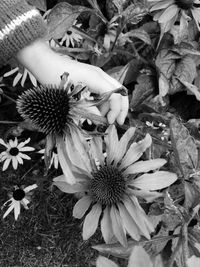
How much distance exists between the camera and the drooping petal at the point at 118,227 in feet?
2.35

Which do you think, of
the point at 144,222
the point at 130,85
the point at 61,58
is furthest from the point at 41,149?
the point at 144,222

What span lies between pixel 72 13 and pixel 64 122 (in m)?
0.38

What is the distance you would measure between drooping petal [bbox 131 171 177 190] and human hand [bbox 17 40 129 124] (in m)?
0.10

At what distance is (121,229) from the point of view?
28.5 inches

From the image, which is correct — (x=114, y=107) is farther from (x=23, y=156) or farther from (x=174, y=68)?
(x=23, y=156)

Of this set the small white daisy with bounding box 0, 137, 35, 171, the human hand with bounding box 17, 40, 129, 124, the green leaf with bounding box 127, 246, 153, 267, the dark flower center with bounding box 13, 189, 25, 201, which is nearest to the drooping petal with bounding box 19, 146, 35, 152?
the small white daisy with bounding box 0, 137, 35, 171

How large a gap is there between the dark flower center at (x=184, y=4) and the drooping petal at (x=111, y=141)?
13.4 inches

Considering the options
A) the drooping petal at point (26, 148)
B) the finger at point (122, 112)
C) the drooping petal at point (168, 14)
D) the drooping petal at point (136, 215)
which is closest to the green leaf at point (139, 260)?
the drooping petal at point (136, 215)

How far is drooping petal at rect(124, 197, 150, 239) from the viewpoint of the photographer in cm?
70

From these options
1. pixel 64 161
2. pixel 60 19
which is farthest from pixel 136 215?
pixel 60 19

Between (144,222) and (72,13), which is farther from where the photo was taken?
(72,13)

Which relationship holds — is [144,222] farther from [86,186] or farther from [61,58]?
[61,58]

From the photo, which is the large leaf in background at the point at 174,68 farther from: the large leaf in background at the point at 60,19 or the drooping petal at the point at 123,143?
the drooping petal at the point at 123,143

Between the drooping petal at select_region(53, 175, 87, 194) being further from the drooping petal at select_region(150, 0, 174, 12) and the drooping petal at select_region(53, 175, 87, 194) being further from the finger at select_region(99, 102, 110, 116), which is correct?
the drooping petal at select_region(150, 0, 174, 12)
